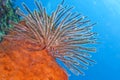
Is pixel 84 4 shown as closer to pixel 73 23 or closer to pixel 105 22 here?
pixel 105 22

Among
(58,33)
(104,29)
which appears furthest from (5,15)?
(104,29)

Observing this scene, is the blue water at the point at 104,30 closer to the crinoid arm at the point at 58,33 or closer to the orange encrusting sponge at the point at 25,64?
the crinoid arm at the point at 58,33

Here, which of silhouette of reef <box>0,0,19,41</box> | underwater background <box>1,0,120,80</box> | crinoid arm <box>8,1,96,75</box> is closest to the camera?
crinoid arm <box>8,1,96,75</box>

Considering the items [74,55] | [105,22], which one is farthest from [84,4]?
[74,55]

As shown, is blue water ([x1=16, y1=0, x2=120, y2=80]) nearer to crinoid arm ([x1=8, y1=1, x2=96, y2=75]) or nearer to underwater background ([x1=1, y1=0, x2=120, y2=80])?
underwater background ([x1=1, y1=0, x2=120, y2=80])

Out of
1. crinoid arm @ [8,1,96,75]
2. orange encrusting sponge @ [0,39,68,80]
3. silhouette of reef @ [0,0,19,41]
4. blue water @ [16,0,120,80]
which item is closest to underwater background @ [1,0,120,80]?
blue water @ [16,0,120,80]

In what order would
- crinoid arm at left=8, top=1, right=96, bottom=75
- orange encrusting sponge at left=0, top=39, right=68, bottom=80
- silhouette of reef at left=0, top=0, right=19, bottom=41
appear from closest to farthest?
orange encrusting sponge at left=0, top=39, right=68, bottom=80 < crinoid arm at left=8, top=1, right=96, bottom=75 < silhouette of reef at left=0, top=0, right=19, bottom=41
